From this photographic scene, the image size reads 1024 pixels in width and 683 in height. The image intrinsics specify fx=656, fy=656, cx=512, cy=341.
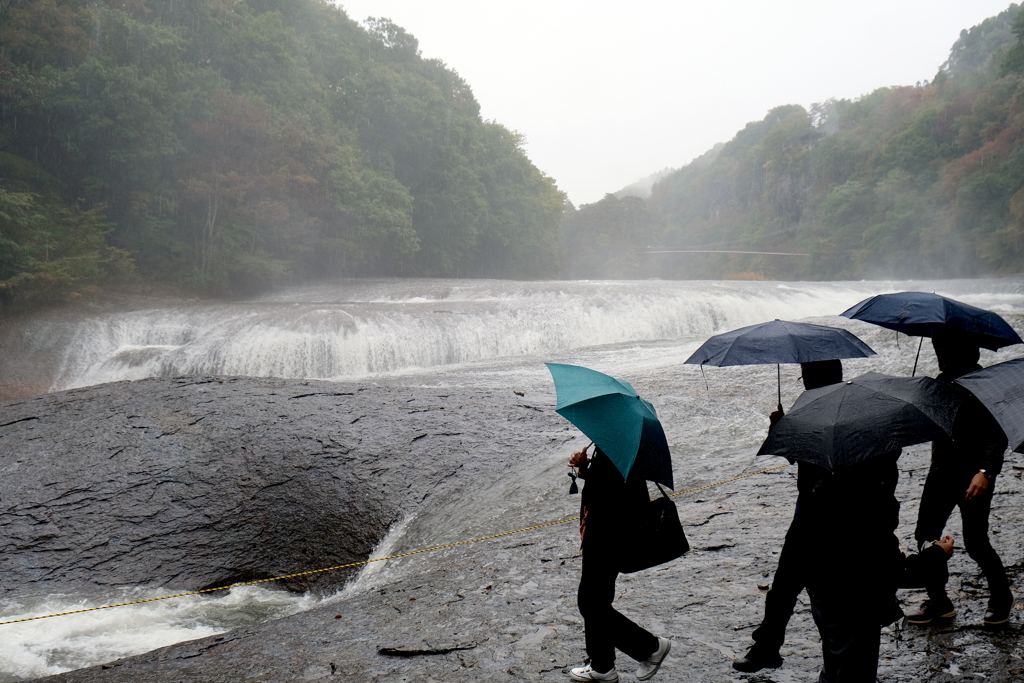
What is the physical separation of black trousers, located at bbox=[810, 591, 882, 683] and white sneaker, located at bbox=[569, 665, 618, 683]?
0.81m

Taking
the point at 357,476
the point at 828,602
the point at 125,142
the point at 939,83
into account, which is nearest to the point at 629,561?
the point at 828,602

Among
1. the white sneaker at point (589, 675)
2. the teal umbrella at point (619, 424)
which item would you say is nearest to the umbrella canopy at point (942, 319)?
the teal umbrella at point (619, 424)

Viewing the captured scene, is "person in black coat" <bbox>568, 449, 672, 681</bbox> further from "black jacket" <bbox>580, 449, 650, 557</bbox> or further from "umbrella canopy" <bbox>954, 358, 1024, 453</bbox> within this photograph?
"umbrella canopy" <bbox>954, 358, 1024, 453</bbox>

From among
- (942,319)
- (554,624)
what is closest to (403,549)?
(554,624)

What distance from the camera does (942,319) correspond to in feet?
9.88

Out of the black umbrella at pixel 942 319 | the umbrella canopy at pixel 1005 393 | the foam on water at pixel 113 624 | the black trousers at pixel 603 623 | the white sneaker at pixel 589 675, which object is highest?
the black umbrella at pixel 942 319

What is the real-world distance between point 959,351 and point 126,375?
48.7 feet

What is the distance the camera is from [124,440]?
6797mm

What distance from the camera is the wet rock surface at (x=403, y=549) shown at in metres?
3.13

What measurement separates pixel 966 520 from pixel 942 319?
90 cm

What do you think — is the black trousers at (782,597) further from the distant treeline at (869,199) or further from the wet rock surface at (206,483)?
the distant treeline at (869,199)

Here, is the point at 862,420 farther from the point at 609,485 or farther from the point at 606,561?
the point at 606,561

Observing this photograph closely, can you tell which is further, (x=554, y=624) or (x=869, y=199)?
(x=869, y=199)

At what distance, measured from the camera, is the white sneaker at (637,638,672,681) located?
2.78 m
